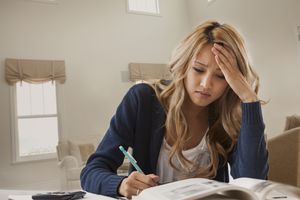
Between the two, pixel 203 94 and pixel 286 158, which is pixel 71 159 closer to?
pixel 286 158

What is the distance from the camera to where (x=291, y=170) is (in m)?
2.13

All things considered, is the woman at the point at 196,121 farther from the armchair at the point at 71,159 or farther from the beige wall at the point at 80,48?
the beige wall at the point at 80,48

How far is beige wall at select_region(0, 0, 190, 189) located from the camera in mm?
4805

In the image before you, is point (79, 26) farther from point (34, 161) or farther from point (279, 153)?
point (279, 153)

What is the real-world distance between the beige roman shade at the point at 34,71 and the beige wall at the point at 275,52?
9.00 ft

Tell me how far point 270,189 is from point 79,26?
17.1ft

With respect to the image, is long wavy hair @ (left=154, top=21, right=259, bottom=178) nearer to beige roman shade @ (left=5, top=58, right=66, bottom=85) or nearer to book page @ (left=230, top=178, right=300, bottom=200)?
book page @ (left=230, top=178, right=300, bottom=200)

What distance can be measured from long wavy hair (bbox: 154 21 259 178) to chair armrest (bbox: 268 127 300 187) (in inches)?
54.1

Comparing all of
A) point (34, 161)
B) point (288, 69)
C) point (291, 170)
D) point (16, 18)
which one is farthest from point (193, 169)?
A: point (16, 18)

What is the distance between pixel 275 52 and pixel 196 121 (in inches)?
132

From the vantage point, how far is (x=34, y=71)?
486 cm

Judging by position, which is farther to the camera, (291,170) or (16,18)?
(16,18)

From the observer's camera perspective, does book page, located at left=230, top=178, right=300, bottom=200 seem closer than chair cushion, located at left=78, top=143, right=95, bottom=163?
Yes

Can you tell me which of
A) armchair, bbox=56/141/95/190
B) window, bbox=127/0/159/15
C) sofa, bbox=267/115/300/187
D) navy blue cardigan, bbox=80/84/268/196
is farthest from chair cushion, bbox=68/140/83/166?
navy blue cardigan, bbox=80/84/268/196
